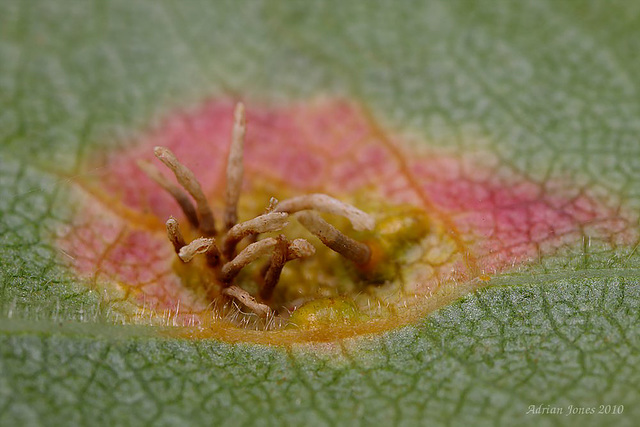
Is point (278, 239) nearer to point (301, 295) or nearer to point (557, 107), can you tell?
point (301, 295)

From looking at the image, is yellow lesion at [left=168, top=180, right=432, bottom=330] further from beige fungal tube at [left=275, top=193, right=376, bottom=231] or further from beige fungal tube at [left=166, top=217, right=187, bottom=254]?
beige fungal tube at [left=275, top=193, right=376, bottom=231]

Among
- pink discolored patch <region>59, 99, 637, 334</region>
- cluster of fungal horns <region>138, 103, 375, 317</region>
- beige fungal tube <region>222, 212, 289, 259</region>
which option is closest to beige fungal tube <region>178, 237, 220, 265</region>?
cluster of fungal horns <region>138, 103, 375, 317</region>

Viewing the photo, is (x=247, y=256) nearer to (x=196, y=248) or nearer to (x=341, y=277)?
(x=196, y=248)

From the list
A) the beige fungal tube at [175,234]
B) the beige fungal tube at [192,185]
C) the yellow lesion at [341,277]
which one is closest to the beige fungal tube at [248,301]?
the yellow lesion at [341,277]

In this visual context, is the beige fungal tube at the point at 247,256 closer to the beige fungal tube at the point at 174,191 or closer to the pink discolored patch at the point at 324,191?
the pink discolored patch at the point at 324,191

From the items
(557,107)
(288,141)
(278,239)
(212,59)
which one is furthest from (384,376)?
(212,59)

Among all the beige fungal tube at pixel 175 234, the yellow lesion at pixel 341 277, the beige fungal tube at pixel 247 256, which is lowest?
the yellow lesion at pixel 341 277
